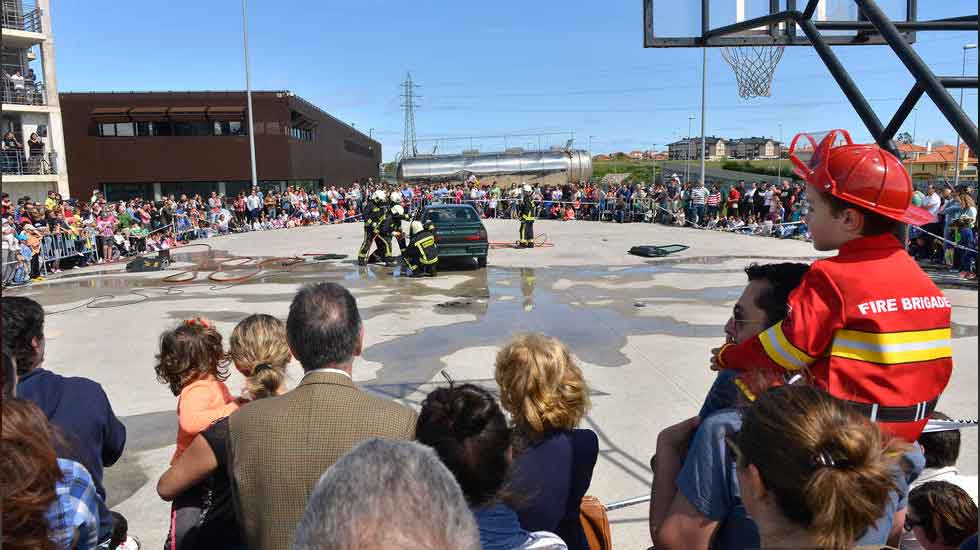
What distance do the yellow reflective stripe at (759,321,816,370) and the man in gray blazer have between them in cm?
120

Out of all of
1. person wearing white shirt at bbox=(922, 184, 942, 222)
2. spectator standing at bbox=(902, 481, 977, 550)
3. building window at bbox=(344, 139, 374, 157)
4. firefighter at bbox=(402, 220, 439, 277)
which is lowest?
spectator standing at bbox=(902, 481, 977, 550)

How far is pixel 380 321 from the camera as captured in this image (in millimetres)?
9906

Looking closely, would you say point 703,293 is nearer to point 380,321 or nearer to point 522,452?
point 380,321

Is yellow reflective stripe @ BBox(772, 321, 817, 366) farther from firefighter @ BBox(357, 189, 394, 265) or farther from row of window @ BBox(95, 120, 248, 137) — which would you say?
row of window @ BBox(95, 120, 248, 137)

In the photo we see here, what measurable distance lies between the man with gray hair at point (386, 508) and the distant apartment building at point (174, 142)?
131 feet

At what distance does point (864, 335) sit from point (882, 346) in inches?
2.7

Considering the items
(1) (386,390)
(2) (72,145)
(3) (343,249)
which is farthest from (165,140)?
(1) (386,390)

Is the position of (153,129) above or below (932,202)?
above

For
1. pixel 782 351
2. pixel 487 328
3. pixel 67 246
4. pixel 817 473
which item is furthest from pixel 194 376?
pixel 67 246

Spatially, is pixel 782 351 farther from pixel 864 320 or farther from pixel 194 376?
pixel 194 376

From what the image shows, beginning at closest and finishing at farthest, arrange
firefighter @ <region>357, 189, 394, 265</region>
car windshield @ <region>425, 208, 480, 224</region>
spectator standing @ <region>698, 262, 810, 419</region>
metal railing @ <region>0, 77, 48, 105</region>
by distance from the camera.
Answer: spectator standing @ <region>698, 262, 810, 419</region> < car windshield @ <region>425, 208, 480, 224</region> < firefighter @ <region>357, 189, 394, 265</region> < metal railing @ <region>0, 77, 48, 105</region>

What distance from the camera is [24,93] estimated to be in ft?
101

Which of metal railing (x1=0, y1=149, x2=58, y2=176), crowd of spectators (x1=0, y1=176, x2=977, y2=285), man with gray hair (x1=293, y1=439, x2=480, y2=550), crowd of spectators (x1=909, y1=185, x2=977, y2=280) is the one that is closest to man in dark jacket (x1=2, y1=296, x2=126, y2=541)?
man with gray hair (x1=293, y1=439, x2=480, y2=550)

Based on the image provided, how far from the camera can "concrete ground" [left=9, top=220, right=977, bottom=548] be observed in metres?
5.34
